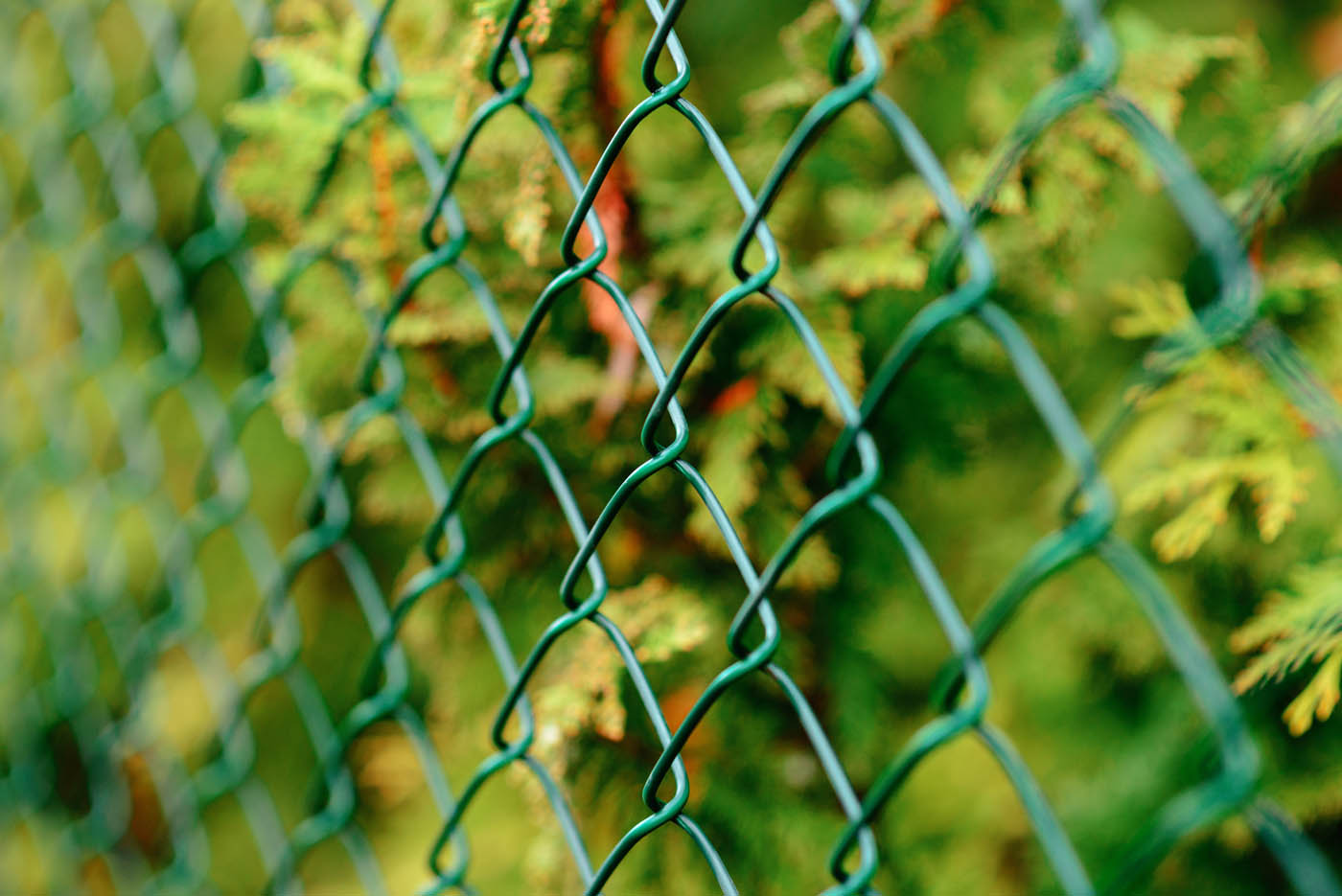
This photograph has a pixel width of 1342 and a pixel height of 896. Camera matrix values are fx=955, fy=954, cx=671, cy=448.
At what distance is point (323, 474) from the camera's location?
0.74 meters

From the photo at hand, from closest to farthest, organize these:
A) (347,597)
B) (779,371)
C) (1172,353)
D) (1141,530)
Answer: (1172,353) → (779,371) → (1141,530) → (347,597)

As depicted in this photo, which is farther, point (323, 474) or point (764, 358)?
point (323, 474)

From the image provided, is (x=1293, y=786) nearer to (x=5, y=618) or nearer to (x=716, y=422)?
(x=716, y=422)

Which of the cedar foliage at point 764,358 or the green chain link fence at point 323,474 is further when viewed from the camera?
the cedar foliage at point 764,358

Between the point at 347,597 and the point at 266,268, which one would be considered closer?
the point at 266,268

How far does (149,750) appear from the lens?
1.20 m

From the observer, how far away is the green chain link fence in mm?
346

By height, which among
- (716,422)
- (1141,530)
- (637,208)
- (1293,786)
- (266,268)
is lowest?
(1293,786)

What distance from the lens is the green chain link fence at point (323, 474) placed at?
35 cm

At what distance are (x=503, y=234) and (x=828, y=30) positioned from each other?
265 millimetres

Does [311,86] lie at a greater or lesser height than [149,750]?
greater

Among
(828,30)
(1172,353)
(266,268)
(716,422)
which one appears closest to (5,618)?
(266,268)

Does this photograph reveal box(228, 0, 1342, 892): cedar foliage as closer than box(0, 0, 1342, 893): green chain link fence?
No

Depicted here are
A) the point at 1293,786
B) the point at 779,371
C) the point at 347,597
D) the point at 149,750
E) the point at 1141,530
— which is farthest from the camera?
the point at 347,597
